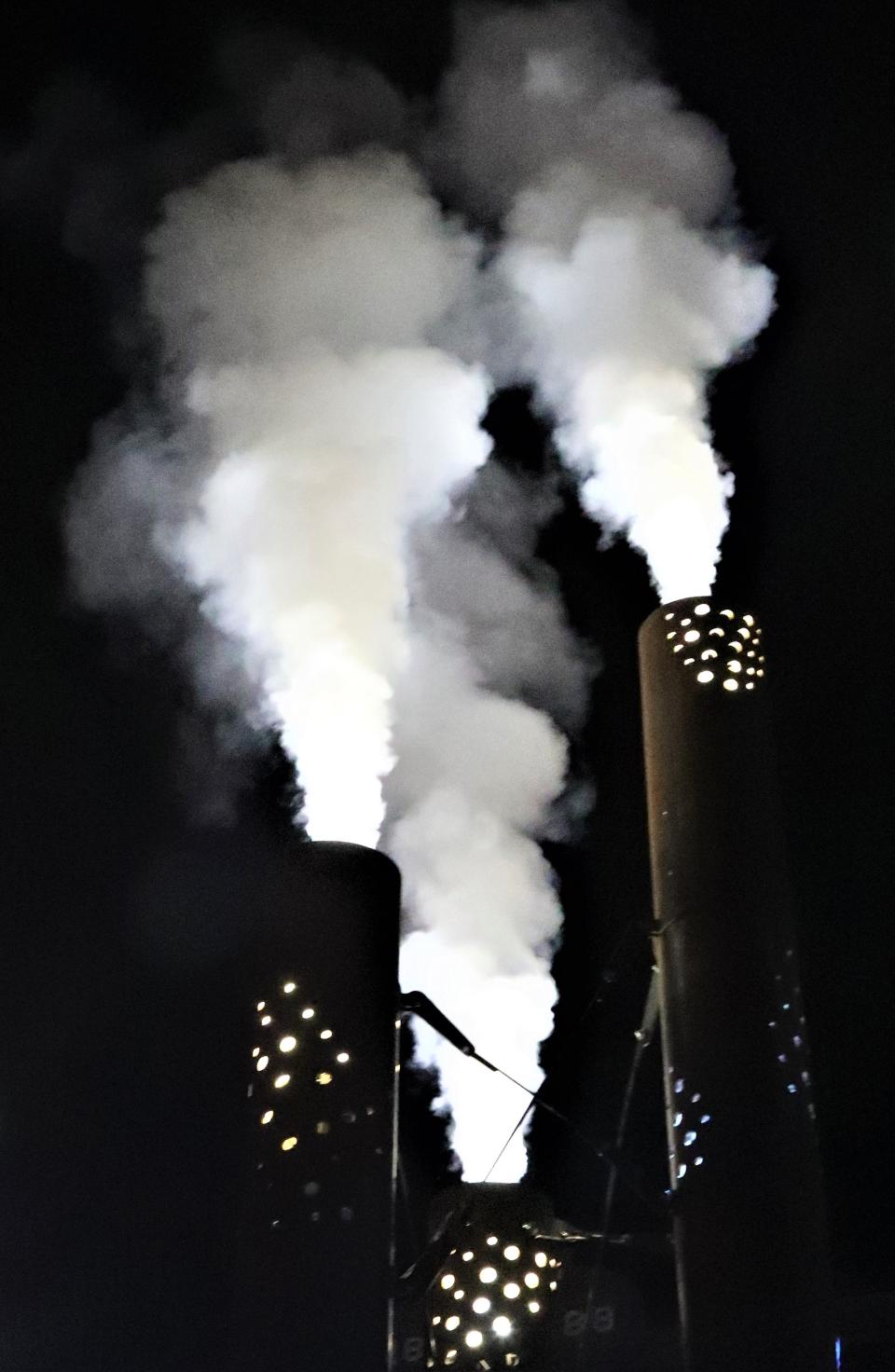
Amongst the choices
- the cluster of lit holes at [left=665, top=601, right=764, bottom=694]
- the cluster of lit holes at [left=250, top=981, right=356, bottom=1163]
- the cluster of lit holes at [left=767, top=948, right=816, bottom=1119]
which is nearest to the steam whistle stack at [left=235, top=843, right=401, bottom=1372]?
the cluster of lit holes at [left=250, top=981, right=356, bottom=1163]

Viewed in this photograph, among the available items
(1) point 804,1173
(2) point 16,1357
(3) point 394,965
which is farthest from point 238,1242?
(2) point 16,1357

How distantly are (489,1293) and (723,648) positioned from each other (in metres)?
9.43

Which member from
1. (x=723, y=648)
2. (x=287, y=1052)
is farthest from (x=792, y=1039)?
(x=287, y=1052)

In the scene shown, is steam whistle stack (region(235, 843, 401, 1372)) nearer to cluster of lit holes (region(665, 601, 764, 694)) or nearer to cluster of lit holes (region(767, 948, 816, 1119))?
cluster of lit holes (region(767, 948, 816, 1119))

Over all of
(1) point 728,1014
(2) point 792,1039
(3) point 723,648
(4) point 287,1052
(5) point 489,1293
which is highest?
(3) point 723,648

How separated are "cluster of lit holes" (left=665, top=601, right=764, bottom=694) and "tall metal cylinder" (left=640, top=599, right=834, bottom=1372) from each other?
2cm

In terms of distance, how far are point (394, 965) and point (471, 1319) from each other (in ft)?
18.0

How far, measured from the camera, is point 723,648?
20.3 m

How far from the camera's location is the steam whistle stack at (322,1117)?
14.0 meters

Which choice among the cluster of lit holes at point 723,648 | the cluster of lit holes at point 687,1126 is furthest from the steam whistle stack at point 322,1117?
the cluster of lit holes at point 723,648

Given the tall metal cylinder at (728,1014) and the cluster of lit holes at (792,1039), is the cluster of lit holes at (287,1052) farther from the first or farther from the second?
the cluster of lit holes at (792,1039)

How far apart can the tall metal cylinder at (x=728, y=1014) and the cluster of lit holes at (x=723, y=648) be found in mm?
23

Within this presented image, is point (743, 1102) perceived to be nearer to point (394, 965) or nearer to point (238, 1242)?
point (394, 965)

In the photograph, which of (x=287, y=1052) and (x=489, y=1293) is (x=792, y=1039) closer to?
(x=489, y=1293)
